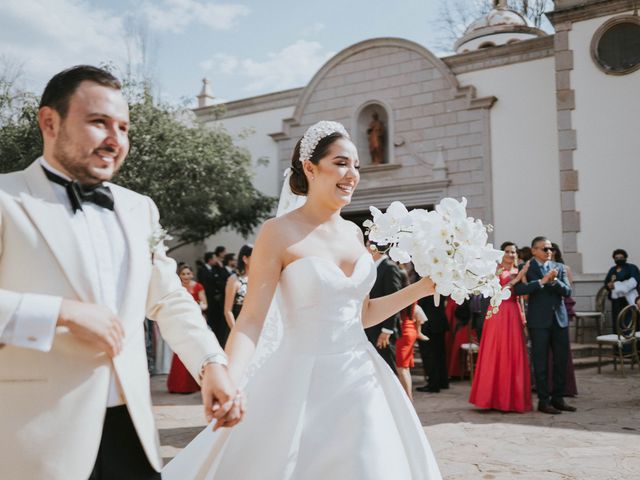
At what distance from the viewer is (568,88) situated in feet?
40.8

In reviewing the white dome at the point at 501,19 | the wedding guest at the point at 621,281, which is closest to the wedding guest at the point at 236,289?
the wedding guest at the point at 621,281

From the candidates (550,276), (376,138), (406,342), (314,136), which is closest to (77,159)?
(314,136)

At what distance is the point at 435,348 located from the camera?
27.3 ft

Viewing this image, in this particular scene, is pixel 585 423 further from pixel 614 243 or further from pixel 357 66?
pixel 357 66

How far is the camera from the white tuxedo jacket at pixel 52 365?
1.51 metres

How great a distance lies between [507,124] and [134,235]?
42.0 ft

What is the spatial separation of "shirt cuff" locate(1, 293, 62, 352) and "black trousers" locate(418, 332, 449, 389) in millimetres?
7193

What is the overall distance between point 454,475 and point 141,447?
3.24 m

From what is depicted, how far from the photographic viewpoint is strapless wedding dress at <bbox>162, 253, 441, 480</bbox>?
2.43 m

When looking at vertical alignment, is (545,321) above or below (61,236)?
below

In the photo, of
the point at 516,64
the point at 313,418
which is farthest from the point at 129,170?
the point at 313,418

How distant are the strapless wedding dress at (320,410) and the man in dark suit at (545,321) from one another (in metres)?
4.55

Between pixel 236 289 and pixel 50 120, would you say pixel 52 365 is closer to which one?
pixel 50 120

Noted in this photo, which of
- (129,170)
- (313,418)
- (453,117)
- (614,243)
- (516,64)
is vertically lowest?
(313,418)
